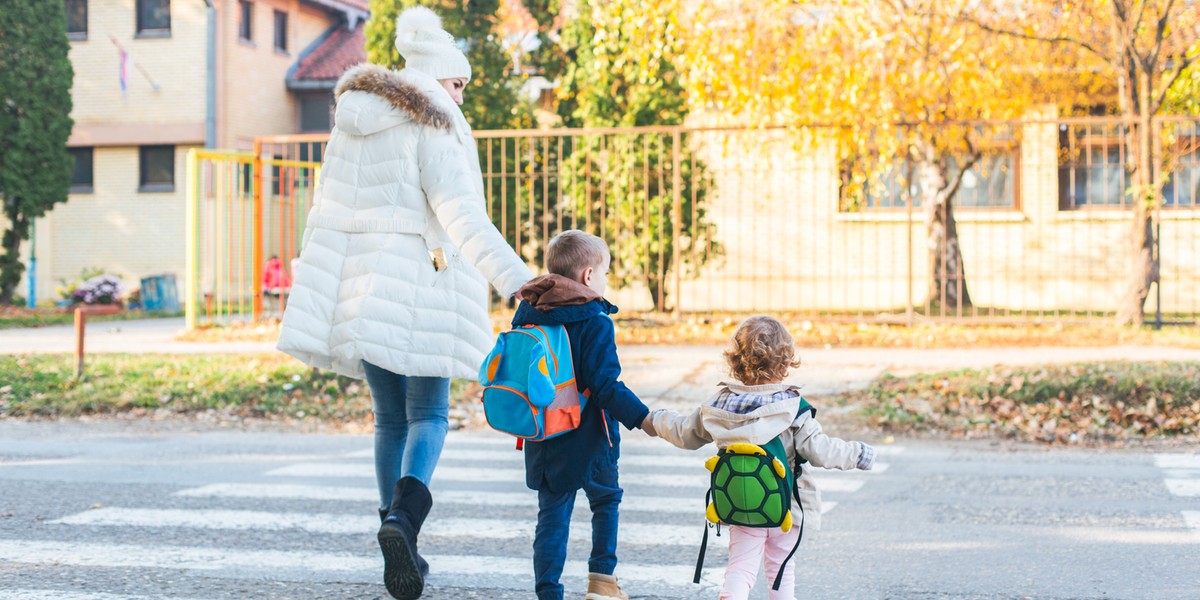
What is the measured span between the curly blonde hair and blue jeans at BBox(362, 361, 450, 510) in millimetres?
1275

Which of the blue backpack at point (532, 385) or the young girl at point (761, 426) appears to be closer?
the young girl at point (761, 426)

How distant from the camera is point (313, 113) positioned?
30.3 m

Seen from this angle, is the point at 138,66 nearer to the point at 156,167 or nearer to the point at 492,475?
the point at 156,167

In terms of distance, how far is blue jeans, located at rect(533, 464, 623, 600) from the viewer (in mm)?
4109

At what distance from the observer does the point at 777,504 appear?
377 centimetres

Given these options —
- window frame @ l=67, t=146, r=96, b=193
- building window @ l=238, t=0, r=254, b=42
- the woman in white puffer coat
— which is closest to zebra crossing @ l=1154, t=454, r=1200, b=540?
the woman in white puffer coat

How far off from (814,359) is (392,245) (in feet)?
28.1

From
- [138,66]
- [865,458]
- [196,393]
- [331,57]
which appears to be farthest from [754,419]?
[331,57]

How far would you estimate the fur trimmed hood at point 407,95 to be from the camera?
4.65m

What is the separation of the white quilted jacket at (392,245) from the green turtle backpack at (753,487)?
1191mm

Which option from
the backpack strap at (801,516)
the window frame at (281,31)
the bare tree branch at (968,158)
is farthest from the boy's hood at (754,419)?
the window frame at (281,31)

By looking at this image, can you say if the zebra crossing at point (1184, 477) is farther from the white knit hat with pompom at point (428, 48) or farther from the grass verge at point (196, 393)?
the grass verge at point (196, 393)

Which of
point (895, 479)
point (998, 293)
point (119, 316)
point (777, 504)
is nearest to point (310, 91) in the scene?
point (119, 316)

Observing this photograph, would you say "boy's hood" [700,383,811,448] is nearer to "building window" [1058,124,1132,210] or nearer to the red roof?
"building window" [1058,124,1132,210]
